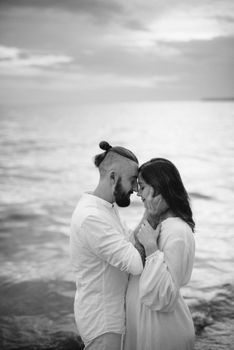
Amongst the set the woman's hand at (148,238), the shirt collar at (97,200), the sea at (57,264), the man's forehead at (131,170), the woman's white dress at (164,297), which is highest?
the man's forehead at (131,170)

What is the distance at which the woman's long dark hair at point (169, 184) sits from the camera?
3158mm

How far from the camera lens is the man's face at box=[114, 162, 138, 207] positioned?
3436 mm

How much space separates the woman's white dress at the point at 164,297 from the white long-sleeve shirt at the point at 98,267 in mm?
122

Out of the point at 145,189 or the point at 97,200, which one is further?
the point at 97,200

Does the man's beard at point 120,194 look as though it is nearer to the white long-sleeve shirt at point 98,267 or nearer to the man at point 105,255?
the man at point 105,255

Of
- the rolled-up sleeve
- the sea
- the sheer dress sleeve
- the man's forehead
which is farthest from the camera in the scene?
the sea

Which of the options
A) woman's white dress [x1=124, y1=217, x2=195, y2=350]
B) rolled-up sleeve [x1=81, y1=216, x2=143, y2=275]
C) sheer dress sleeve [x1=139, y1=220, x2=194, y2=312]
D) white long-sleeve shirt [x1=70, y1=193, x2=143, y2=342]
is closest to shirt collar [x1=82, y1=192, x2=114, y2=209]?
white long-sleeve shirt [x1=70, y1=193, x2=143, y2=342]

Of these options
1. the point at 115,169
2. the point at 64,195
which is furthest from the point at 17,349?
the point at 64,195

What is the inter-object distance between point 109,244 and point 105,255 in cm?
9

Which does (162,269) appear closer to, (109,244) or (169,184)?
(109,244)

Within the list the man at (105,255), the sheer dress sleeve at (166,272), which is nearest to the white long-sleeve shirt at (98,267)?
the man at (105,255)

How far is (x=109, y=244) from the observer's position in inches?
126

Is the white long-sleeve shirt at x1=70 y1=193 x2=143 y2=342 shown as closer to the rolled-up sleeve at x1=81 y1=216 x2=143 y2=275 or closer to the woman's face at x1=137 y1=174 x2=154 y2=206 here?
the rolled-up sleeve at x1=81 y1=216 x2=143 y2=275

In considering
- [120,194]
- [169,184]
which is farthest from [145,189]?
[120,194]
